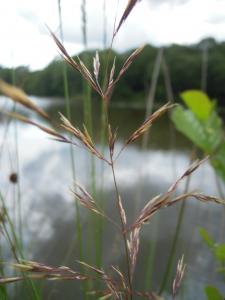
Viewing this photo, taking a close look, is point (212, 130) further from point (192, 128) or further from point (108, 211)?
point (108, 211)

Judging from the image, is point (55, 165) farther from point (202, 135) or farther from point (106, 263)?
point (202, 135)

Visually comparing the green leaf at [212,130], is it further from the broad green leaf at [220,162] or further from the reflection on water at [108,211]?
the reflection on water at [108,211]

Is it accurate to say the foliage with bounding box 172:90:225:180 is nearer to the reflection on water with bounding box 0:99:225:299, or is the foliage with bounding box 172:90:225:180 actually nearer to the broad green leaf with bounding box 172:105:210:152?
the broad green leaf with bounding box 172:105:210:152

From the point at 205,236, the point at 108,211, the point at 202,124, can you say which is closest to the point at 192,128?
the point at 202,124

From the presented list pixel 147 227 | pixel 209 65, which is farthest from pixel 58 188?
pixel 209 65

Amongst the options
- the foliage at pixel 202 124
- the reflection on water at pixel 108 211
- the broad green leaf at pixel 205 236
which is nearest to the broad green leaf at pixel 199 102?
the foliage at pixel 202 124

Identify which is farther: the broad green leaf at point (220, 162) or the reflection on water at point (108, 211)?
the reflection on water at point (108, 211)
